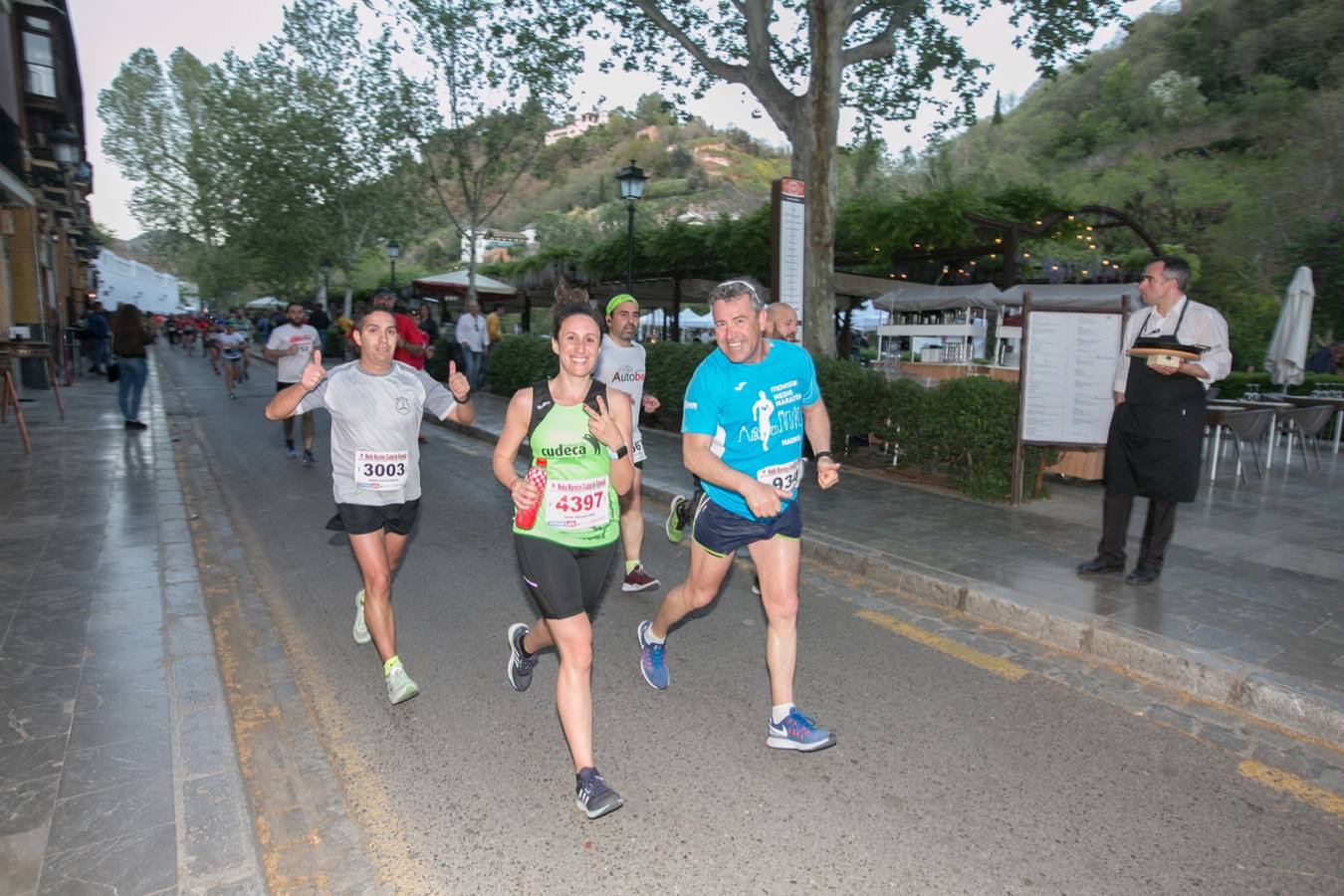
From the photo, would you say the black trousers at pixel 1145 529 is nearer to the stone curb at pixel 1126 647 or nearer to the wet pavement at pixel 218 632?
the wet pavement at pixel 218 632

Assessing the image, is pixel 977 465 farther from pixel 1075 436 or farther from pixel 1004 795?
pixel 1004 795

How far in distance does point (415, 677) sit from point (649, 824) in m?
1.74

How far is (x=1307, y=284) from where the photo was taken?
11.6 meters

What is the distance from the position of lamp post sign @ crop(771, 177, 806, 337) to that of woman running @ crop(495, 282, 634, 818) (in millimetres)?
6462

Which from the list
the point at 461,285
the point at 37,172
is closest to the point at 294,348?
the point at 461,285

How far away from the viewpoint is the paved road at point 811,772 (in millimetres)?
2633

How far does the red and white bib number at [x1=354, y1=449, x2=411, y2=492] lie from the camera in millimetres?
3682

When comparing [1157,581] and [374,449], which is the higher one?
[374,449]

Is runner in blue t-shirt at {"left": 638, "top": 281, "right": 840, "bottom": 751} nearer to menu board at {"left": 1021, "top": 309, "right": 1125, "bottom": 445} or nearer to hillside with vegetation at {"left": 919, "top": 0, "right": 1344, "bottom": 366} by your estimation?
menu board at {"left": 1021, "top": 309, "right": 1125, "bottom": 445}

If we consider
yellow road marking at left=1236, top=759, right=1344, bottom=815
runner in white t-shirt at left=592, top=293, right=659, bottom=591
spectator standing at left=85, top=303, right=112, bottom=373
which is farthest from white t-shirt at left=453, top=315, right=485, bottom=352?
yellow road marking at left=1236, top=759, right=1344, bottom=815

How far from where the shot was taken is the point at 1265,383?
1723 cm

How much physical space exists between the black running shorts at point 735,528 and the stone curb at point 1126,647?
7.19 feet

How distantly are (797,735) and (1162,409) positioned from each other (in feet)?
11.5

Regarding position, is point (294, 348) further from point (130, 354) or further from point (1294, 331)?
point (1294, 331)
